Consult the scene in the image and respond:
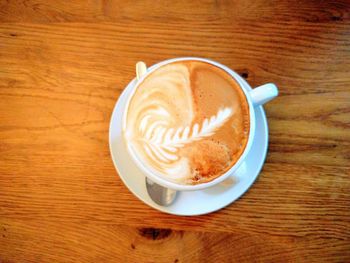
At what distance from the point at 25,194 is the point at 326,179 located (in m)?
0.68

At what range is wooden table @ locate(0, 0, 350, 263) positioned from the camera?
26.0 inches

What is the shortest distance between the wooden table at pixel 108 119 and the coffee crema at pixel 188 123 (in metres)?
0.16

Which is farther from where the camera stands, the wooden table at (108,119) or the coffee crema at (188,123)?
the wooden table at (108,119)

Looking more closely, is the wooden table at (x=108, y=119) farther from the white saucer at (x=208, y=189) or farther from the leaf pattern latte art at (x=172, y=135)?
the leaf pattern latte art at (x=172, y=135)

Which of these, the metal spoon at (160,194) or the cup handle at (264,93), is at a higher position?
→ the cup handle at (264,93)

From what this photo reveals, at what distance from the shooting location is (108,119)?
2.35 feet

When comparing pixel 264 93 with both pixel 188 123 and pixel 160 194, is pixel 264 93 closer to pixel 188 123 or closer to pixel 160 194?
pixel 188 123

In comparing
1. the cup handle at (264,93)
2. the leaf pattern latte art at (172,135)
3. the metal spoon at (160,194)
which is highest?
the cup handle at (264,93)

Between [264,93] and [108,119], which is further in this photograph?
[108,119]

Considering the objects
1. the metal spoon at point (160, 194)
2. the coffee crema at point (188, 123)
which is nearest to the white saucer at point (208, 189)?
the metal spoon at point (160, 194)

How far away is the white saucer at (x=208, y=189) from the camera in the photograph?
635 millimetres

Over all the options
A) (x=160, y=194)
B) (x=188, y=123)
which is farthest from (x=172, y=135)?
(x=160, y=194)

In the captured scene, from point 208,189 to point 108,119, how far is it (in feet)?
0.92

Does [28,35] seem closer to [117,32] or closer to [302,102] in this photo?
[117,32]
